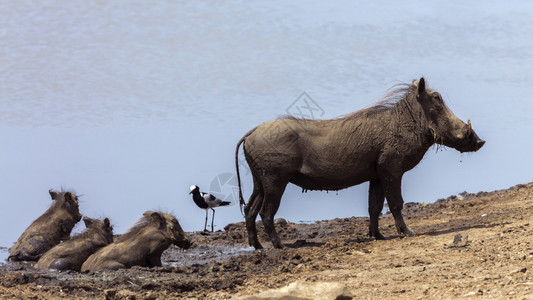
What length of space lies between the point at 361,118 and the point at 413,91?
96 centimetres

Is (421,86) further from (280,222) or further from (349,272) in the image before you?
(280,222)

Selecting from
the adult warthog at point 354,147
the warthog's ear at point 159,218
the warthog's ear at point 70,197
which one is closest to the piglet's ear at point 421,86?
the adult warthog at point 354,147

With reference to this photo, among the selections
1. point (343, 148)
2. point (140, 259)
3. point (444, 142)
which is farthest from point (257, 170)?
point (444, 142)

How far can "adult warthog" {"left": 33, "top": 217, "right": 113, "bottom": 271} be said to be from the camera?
1086cm

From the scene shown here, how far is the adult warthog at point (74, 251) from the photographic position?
1086cm

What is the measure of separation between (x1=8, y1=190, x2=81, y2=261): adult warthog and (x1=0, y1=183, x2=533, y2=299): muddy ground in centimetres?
45

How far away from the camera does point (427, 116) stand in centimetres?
1155

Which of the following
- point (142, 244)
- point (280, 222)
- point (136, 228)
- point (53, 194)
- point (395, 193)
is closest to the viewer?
point (142, 244)

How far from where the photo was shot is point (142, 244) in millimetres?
10891

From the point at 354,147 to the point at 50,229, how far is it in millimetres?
5305

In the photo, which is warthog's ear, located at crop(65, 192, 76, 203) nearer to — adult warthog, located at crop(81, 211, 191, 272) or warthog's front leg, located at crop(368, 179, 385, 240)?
adult warthog, located at crop(81, 211, 191, 272)

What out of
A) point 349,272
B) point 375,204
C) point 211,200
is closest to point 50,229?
point 211,200

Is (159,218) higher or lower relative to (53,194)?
lower

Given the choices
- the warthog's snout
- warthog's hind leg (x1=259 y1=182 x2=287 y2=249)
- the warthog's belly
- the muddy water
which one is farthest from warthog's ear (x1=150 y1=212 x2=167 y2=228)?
the warthog's belly
